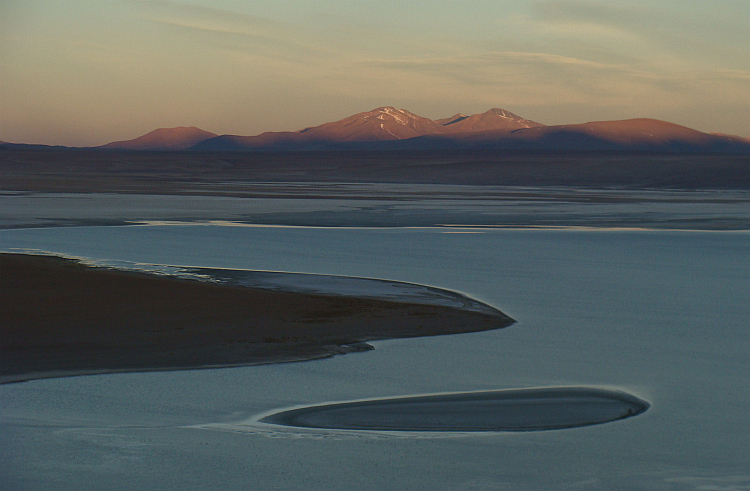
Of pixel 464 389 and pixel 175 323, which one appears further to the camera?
pixel 175 323

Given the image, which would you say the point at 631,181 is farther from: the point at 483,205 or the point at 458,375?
the point at 458,375

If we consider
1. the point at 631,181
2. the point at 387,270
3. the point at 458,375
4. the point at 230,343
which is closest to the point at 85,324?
the point at 230,343

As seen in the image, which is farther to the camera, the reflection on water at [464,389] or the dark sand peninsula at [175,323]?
the dark sand peninsula at [175,323]

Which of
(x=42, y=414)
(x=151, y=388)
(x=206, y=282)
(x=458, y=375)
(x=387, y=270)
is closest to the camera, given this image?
(x=42, y=414)

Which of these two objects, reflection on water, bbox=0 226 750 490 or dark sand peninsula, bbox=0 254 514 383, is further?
dark sand peninsula, bbox=0 254 514 383
